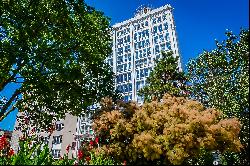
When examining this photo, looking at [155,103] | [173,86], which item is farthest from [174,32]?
[155,103]

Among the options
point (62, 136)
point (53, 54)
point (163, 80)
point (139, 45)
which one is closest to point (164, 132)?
point (53, 54)

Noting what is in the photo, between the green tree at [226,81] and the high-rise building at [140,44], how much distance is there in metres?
39.5

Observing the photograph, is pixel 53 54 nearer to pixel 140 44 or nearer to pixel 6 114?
pixel 6 114

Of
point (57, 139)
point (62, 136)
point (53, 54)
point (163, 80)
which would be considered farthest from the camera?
point (62, 136)

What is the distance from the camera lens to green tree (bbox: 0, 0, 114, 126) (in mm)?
17734

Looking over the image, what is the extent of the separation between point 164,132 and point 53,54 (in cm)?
819

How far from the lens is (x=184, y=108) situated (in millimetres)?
20875

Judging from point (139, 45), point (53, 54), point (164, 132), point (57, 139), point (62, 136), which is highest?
point (139, 45)

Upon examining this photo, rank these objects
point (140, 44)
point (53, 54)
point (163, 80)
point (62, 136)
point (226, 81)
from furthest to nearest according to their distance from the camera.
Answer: point (140, 44) < point (62, 136) < point (163, 80) < point (226, 81) < point (53, 54)

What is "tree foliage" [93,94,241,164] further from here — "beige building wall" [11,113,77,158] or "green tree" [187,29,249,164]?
"beige building wall" [11,113,77,158]

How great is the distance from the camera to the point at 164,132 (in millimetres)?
19625

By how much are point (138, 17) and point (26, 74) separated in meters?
67.0

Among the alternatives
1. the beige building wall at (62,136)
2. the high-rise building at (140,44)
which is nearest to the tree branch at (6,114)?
the beige building wall at (62,136)

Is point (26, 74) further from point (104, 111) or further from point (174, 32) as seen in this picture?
point (174, 32)
